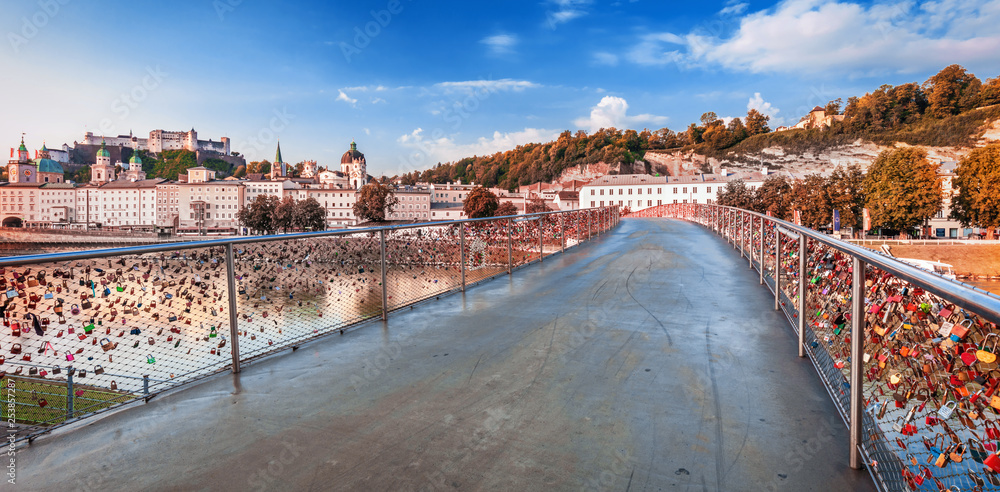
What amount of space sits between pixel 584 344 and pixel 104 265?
3.46m

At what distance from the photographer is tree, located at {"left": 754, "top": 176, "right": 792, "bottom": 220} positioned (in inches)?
1940

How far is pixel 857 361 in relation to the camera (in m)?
2.24

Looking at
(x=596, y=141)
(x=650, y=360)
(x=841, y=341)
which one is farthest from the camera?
(x=596, y=141)

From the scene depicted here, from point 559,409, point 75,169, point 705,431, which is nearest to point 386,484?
point 559,409

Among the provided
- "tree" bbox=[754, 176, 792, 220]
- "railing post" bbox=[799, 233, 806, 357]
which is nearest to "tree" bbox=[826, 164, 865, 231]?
"tree" bbox=[754, 176, 792, 220]

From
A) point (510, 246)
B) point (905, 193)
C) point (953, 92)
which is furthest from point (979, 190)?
point (953, 92)

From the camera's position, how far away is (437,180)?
480ft

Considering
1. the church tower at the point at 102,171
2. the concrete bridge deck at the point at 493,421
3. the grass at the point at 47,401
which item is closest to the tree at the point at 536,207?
the concrete bridge deck at the point at 493,421

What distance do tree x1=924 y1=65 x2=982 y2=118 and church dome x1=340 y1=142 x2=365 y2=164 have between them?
127m

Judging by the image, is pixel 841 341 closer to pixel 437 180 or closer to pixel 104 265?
pixel 104 265

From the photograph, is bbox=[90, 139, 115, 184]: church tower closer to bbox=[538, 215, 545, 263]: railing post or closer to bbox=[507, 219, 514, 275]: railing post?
bbox=[538, 215, 545, 263]: railing post

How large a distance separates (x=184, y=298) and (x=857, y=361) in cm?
424

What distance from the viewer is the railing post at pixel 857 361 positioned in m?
2.16

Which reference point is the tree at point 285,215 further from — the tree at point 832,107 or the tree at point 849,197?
the tree at point 832,107
